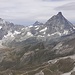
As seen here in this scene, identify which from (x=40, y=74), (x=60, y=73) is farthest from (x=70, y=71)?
(x=40, y=74)

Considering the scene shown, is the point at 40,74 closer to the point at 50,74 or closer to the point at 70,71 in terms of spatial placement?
the point at 50,74

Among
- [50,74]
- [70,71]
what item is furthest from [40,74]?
[70,71]

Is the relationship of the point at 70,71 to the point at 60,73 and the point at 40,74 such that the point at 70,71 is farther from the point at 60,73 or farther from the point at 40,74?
the point at 40,74
